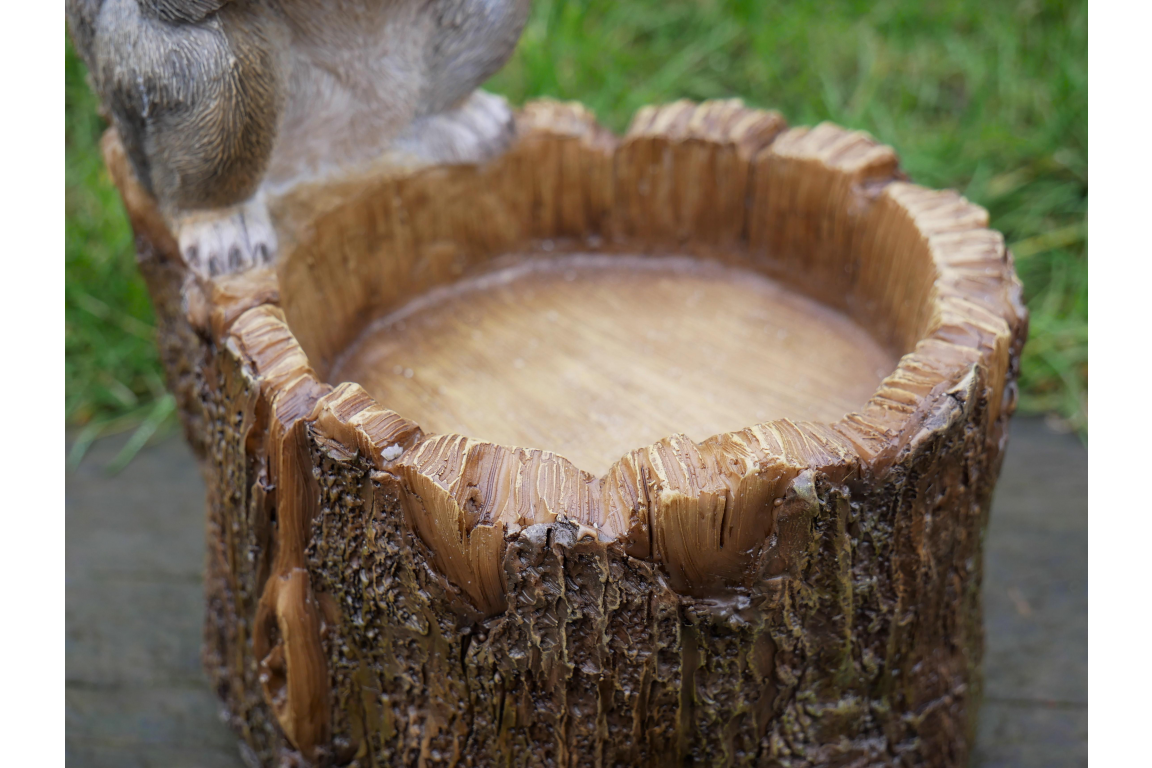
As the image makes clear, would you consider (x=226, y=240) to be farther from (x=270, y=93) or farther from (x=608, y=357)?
(x=608, y=357)

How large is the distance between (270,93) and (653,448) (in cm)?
60

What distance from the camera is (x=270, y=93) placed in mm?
1164

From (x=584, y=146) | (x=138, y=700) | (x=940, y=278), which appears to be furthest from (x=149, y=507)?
(x=940, y=278)

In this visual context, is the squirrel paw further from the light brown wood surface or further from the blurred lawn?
the blurred lawn

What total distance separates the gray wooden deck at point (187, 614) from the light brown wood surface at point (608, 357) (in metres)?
0.56

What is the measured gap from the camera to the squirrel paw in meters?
1.17

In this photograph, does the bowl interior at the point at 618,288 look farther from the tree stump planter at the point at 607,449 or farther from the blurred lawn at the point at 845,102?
the blurred lawn at the point at 845,102

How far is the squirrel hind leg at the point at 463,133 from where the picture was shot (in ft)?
Result: 4.62

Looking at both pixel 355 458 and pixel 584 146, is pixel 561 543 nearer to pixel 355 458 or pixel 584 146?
pixel 355 458

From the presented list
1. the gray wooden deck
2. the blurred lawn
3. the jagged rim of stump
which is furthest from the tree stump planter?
the blurred lawn

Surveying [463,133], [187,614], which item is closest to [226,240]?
[463,133]

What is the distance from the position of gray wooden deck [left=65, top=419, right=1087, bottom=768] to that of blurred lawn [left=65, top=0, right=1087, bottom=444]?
16 cm

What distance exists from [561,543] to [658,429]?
0.39m

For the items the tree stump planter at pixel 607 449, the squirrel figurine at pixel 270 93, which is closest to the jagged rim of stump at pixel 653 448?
the tree stump planter at pixel 607 449
